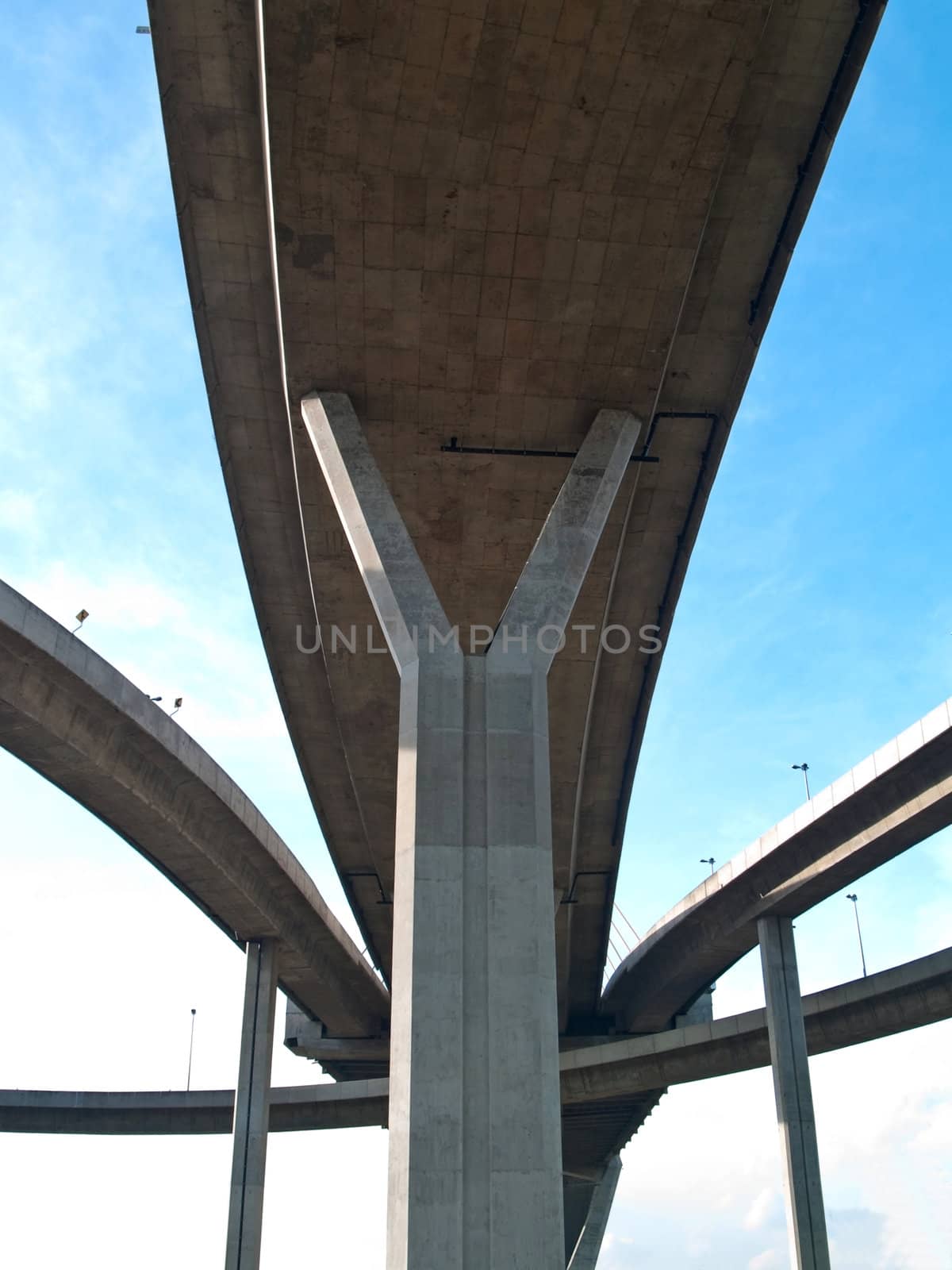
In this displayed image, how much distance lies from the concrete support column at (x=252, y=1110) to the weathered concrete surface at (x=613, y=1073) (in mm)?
9267

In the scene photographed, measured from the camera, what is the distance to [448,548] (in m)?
21.5

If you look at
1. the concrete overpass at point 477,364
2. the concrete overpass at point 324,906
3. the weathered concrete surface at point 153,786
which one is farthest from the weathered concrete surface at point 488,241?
the concrete overpass at point 324,906

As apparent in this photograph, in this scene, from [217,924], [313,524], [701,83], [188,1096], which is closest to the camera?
[701,83]

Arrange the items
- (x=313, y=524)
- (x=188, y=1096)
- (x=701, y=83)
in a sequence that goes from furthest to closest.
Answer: (x=188, y=1096)
(x=313, y=524)
(x=701, y=83)

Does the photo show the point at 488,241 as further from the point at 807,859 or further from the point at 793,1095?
the point at 793,1095

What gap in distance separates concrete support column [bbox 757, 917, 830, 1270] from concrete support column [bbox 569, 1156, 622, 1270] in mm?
31451

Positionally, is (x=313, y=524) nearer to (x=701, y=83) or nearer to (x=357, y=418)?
(x=357, y=418)

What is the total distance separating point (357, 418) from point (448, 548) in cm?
379

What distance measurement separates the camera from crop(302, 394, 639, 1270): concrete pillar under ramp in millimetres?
12680

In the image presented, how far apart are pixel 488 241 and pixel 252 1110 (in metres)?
24.1

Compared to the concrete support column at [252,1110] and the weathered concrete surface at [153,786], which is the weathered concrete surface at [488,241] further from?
the concrete support column at [252,1110]

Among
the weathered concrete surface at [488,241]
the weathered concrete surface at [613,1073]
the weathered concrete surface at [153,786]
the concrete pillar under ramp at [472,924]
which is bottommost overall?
the concrete pillar under ramp at [472,924]

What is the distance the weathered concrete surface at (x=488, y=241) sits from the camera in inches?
571

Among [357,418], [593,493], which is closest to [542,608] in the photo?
[593,493]
